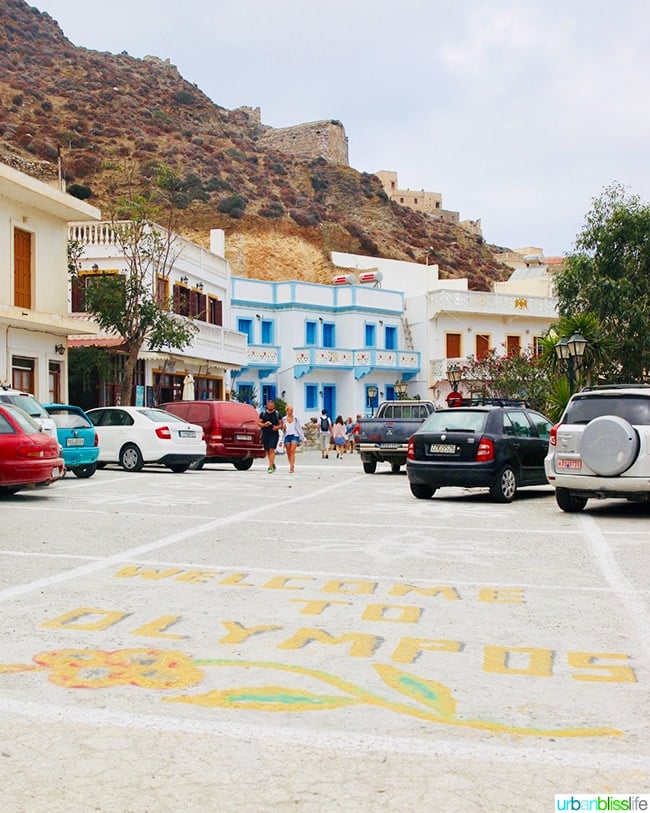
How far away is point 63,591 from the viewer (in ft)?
25.1

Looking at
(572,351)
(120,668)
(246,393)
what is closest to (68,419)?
(572,351)

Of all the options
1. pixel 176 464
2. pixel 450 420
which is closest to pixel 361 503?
pixel 450 420

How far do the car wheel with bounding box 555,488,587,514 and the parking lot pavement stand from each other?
8.13ft

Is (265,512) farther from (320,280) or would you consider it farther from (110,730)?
(320,280)

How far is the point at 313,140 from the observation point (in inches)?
4761

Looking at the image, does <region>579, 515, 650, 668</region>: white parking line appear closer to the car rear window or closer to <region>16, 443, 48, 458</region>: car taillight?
the car rear window

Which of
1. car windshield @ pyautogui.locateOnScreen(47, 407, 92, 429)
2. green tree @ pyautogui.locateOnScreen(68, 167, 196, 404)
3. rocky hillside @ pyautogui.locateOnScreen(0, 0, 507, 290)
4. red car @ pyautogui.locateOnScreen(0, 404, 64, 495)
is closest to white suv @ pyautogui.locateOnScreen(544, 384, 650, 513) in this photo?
red car @ pyautogui.locateOnScreen(0, 404, 64, 495)

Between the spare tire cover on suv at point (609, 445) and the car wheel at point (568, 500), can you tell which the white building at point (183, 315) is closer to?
the car wheel at point (568, 500)

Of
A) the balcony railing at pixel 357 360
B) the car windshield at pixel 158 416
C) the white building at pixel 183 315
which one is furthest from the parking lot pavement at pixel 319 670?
the balcony railing at pixel 357 360

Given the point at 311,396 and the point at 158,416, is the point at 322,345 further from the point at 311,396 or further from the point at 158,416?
the point at 158,416

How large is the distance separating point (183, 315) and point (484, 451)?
2394 centimetres

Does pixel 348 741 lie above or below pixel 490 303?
below

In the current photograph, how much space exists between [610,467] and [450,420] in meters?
3.46

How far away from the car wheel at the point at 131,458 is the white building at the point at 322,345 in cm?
2563
